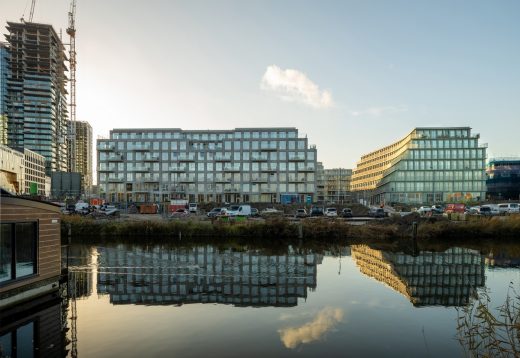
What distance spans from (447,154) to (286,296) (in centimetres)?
10630

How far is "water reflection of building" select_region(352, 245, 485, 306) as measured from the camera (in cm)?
1864

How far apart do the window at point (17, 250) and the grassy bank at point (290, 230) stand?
871 inches

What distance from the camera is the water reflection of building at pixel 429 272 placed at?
1864 centimetres

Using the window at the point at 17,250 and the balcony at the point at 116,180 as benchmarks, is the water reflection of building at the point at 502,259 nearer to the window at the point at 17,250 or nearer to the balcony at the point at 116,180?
the window at the point at 17,250

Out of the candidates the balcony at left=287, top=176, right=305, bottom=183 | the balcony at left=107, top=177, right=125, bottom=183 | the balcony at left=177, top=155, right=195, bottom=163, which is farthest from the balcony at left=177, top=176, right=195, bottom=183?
the balcony at left=287, top=176, right=305, bottom=183

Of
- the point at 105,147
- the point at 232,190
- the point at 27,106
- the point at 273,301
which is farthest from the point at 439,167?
the point at 27,106

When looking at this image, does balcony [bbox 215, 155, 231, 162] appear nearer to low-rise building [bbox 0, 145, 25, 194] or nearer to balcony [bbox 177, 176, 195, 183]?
balcony [bbox 177, 176, 195, 183]

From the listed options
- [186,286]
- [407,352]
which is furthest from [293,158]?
[407,352]

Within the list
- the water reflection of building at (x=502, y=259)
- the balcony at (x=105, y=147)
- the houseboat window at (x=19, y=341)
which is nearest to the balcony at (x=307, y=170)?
the balcony at (x=105, y=147)

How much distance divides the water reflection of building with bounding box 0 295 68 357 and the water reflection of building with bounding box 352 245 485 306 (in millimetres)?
15222

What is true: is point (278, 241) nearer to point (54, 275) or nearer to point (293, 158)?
point (54, 275)

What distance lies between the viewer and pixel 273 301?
1722 cm

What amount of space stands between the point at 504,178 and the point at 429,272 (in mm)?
125007

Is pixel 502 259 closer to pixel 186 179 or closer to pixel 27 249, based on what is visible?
pixel 27 249
